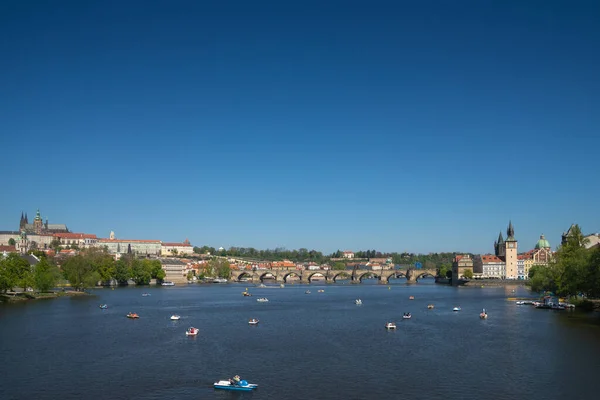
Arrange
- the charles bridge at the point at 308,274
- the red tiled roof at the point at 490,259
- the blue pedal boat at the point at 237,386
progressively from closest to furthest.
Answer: the blue pedal boat at the point at 237,386
the red tiled roof at the point at 490,259
the charles bridge at the point at 308,274

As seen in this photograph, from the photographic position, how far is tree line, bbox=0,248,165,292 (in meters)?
87.2

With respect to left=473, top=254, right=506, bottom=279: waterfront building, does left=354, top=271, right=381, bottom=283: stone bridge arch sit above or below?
below

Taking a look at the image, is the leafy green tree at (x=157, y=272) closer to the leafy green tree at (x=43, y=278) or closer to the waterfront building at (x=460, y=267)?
the leafy green tree at (x=43, y=278)

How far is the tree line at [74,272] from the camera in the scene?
87213 mm

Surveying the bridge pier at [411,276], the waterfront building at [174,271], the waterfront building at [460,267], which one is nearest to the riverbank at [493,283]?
the waterfront building at [460,267]

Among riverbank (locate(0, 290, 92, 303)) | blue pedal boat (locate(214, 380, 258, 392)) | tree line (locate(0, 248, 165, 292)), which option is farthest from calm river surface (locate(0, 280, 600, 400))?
tree line (locate(0, 248, 165, 292))

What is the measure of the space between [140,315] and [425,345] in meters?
39.2

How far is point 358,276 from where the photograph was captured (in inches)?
7594

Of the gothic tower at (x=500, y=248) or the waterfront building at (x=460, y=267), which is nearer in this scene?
the waterfront building at (x=460, y=267)

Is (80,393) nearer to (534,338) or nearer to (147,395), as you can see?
(147,395)

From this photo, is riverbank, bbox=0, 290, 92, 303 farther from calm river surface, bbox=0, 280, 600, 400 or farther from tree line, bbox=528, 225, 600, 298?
tree line, bbox=528, 225, 600, 298

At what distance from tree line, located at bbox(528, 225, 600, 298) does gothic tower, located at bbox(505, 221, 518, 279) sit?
262 feet

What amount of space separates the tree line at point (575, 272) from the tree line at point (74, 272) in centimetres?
7610

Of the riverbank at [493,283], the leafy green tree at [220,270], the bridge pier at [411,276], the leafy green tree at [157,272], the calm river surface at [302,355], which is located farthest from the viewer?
the bridge pier at [411,276]
